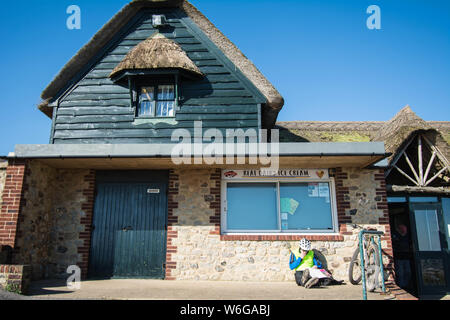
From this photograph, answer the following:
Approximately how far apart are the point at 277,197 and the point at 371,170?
2.20 metres

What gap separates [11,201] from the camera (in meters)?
6.53

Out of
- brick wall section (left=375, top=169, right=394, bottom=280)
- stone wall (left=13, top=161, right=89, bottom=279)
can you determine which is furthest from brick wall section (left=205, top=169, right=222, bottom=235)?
brick wall section (left=375, top=169, right=394, bottom=280)

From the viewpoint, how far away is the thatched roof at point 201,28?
816 cm

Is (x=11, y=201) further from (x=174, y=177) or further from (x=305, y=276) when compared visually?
(x=305, y=276)

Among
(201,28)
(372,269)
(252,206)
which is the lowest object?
(372,269)

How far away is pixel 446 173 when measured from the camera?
8.39 meters

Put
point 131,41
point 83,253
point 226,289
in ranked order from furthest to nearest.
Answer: point 131,41 < point 83,253 < point 226,289

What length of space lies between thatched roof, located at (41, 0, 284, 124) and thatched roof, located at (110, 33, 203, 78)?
0.87 metres

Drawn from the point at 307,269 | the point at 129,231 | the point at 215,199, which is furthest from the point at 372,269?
the point at 129,231

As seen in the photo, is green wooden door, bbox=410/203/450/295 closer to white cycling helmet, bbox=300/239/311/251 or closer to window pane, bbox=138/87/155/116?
white cycling helmet, bbox=300/239/311/251

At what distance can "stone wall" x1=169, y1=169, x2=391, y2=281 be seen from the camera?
700 centimetres

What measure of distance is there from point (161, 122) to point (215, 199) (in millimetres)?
2281

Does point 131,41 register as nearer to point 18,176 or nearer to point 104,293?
point 18,176
